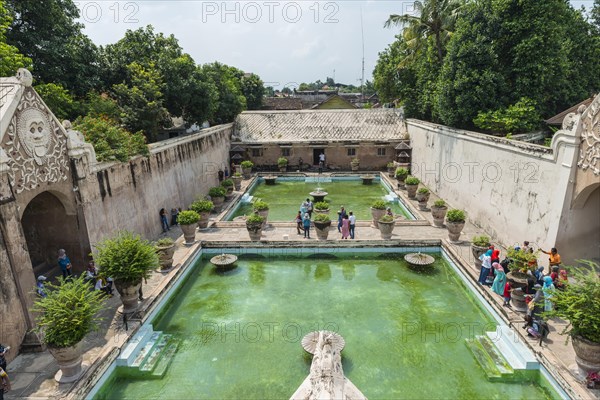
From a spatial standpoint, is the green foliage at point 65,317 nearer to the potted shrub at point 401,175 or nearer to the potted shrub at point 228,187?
the potted shrub at point 228,187

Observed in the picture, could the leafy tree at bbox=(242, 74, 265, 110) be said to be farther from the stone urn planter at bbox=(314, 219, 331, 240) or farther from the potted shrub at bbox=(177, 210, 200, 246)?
the stone urn planter at bbox=(314, 219, 331, 240)

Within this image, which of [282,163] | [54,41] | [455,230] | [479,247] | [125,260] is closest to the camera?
[125,260]

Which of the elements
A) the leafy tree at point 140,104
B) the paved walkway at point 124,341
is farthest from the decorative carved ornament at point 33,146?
the leafy tree at point 140,104

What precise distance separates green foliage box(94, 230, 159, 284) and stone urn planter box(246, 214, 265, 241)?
491 centimetres

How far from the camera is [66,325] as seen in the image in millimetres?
6797

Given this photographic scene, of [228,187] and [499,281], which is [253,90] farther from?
[499,281]

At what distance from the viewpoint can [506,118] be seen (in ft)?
52.2

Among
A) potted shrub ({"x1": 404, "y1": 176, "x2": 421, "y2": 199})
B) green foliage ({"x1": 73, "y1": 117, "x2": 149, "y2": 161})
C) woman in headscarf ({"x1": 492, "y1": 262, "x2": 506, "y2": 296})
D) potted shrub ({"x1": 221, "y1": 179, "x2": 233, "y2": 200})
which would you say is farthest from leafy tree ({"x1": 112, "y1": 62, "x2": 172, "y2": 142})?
woman in headscarf ({"x1": 492, "y1": 262, "x2": 506, "y2": 296})

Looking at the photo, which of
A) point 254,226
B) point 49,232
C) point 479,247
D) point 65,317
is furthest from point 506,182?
point 49,232

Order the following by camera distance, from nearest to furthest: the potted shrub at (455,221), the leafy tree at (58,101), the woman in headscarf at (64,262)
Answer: the woman in headscarf at (64,262) < the potted shrub at (455,221) < the leafy tree at (58,101)

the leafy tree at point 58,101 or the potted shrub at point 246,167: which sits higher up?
the leafy tree at point 58,101

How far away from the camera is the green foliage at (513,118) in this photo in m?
15.8

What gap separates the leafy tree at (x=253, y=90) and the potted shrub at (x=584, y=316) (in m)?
38.1

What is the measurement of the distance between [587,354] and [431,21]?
63.3 feet
